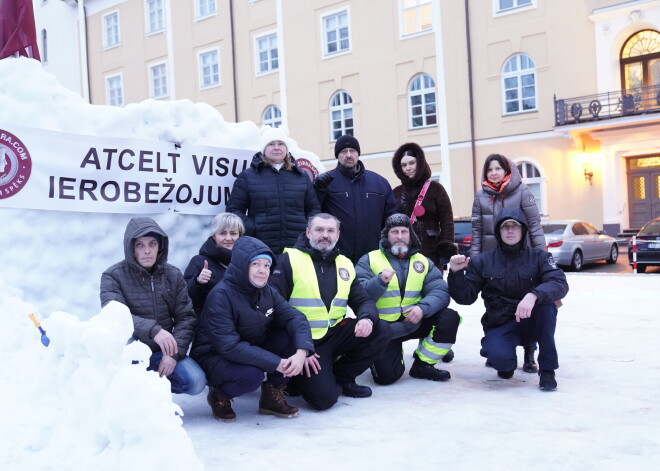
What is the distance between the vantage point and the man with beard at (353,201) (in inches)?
217

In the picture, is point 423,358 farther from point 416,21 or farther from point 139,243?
point 416,21

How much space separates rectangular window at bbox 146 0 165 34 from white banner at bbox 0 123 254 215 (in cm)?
2487

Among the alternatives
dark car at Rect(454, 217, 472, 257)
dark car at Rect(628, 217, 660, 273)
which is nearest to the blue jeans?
dark car at Rect(454, 217, 472, 257)

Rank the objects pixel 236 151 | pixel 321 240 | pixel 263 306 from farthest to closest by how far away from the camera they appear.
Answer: pixel 236 151 → pixel 321 240 → pixel 263 306

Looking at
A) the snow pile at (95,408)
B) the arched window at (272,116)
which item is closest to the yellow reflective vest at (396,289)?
the snow pile at (95,408)

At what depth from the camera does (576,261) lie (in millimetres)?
15062

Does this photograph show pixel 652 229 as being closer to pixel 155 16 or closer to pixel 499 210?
pixel 499 210

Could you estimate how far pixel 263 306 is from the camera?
4215mm

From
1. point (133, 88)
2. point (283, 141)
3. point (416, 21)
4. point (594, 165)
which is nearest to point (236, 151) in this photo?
point (283, 141)

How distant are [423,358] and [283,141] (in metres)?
2.03

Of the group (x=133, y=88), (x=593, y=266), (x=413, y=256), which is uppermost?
(x=133, y=88)

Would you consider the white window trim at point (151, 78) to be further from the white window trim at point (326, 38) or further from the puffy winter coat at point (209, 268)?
the puffy winter coat at point (209, 268)

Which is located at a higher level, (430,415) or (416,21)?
(416,21)

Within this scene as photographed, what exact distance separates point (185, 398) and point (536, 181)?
17.7 meters
